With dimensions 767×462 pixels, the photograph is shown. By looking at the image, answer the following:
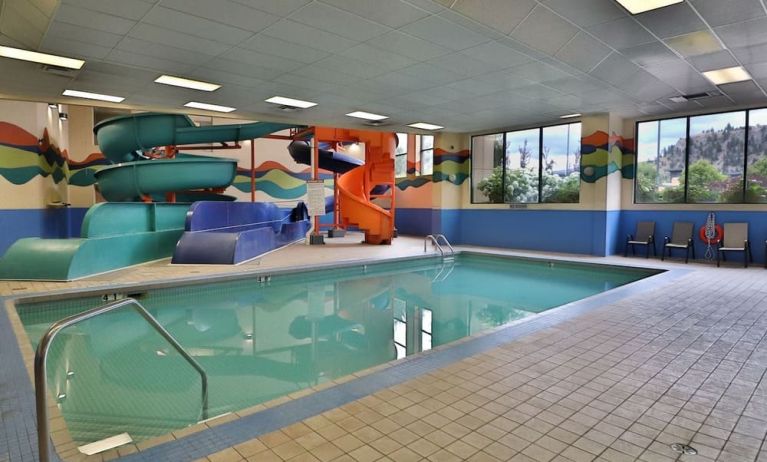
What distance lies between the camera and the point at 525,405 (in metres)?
2.38

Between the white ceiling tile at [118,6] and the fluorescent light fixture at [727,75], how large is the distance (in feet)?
22.9

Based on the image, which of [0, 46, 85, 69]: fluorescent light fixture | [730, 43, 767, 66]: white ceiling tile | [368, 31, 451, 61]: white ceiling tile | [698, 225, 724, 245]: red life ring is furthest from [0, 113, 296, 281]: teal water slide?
[698, 225, 724, 245]: red life ring

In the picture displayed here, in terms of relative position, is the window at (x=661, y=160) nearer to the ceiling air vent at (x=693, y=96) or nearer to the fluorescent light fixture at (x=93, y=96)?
the ceiling air vent at (x=693, y=96)

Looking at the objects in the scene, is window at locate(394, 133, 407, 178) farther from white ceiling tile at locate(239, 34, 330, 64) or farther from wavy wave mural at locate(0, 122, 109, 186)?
white ceiling tile at locate(239, 34, 330, 64)

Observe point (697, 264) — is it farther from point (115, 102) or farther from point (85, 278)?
point (115, 102)

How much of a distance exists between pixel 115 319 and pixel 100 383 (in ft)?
6.54

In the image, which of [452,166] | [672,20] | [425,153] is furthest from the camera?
[425,153]

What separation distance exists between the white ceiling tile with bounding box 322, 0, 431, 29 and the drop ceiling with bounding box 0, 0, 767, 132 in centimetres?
2

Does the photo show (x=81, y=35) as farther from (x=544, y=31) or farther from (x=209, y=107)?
(x=544, y=31)

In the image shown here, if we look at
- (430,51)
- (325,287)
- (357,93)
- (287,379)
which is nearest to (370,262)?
(325,287)

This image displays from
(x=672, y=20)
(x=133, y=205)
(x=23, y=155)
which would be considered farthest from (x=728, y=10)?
(x=23, y=155)

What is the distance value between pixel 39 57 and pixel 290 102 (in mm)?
3605

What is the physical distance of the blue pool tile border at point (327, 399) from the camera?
1.91 m

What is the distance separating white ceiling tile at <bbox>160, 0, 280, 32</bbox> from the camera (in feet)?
13.4
